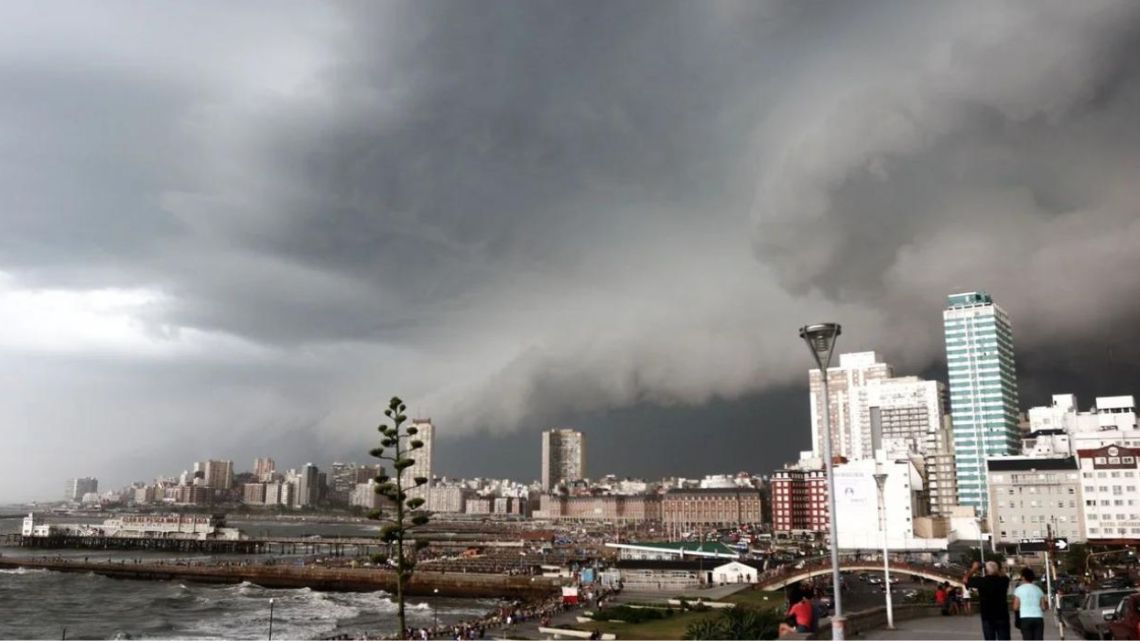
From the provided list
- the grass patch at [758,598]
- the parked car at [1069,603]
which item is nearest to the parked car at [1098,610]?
the parked car at [1069,603]

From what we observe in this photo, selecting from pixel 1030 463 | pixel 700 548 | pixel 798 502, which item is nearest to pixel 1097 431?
pixel 1030 463

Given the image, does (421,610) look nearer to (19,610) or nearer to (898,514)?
(19,610)

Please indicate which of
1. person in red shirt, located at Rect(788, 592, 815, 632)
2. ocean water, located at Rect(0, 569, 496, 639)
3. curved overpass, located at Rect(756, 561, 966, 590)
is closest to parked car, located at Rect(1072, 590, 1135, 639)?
person in red shirt, located at Rect(788, 592, 815, 632)

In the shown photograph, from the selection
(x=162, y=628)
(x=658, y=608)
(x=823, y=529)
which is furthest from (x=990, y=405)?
(x=162, y=628)

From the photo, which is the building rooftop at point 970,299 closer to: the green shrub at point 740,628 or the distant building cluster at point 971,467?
the distant building cluster at point 971,467

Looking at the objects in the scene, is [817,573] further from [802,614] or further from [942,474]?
[942,474]

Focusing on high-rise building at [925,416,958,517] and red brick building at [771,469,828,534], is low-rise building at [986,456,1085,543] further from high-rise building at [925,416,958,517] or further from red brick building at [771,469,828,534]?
red brick building at [771,469,828,534]
